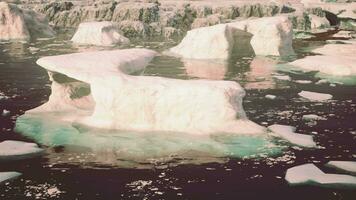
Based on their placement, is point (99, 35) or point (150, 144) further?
point (99, 35)

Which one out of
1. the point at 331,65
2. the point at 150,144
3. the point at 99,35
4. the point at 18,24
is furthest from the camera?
the point at 18,24

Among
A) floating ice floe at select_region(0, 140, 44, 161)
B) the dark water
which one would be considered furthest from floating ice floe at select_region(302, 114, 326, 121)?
floating ice floe at select_region(0, 140, 44, 161)

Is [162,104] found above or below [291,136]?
above

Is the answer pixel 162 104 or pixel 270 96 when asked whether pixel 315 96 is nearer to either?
pixel 270 96

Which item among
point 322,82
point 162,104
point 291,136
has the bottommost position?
point 322,82

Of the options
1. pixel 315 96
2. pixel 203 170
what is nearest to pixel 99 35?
pixel 315 96

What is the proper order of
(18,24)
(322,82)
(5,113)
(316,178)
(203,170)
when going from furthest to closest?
(18,24) < (322,82) < (5,113) < (203,170) < (316,178)

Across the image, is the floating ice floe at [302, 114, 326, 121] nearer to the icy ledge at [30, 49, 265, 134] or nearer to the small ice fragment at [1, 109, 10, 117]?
the icy ledge at [30, 49, 265, 134]
